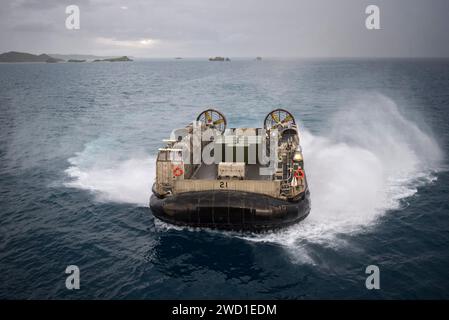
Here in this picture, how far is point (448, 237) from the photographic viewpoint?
23094mm

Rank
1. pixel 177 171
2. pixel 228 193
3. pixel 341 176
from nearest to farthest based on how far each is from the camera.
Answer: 1. pixel 228 193
2. pixel 177 171
3. pixel 341 176

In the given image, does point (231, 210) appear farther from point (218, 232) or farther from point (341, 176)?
point (341, 176)

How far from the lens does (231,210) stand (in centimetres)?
2177

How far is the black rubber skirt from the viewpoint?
21828 mm

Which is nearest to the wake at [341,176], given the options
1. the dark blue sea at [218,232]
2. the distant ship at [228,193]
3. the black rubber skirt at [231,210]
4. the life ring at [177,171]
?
the dark blue sea at [218,232]

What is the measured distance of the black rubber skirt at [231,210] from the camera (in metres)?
21.8

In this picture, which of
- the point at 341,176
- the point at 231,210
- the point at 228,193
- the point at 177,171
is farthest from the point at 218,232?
the point at 341,176

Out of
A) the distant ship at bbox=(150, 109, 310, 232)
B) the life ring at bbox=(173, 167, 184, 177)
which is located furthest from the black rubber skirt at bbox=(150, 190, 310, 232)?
the life ring at bbox=(173, 167, 184, 177)

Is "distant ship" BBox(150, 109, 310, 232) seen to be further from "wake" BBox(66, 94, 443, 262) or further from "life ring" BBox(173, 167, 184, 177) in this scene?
"wake" BBox(66, 94, 443, 262)
